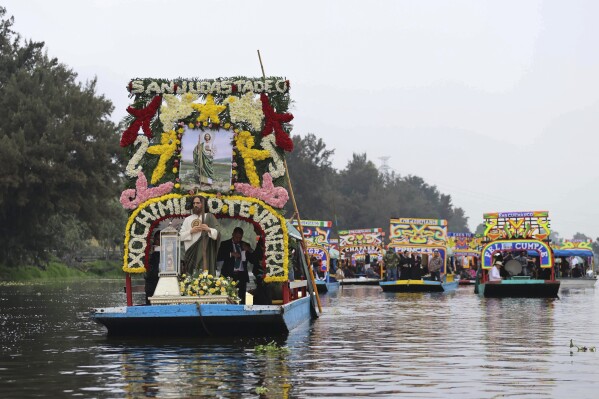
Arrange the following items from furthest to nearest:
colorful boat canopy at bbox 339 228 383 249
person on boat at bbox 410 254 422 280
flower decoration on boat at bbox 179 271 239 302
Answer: colorful boat canopy at bbox 339 228 383 249 → person on boat at bbox 410 254 422 280 → flower decoration on boat at bbox 179 271 239 302

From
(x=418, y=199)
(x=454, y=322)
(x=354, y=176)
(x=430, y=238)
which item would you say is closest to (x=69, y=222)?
(x=430, y=238)

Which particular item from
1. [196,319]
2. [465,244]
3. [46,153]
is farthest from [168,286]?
[465,244]

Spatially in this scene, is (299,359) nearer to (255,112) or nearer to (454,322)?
(255,112)

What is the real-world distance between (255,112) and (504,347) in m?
7.01

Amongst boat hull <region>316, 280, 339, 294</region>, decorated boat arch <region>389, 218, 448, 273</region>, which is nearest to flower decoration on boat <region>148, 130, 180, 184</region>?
boat hull <region>316, 280, 339, 294</region>

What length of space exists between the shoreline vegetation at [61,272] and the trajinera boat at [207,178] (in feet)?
136

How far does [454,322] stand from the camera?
2694 cm

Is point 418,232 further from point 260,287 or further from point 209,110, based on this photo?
point 209,110

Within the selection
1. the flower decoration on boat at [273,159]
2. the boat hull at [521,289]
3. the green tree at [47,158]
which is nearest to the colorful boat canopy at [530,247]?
the boat hull at [521,289]

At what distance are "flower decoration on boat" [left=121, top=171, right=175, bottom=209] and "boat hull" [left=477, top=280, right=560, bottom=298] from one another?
22.4 meters

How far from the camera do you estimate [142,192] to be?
2225cm

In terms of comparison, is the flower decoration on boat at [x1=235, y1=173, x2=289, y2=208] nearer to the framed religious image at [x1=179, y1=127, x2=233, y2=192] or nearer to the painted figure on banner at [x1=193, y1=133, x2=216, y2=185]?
the framed religious image at [x1=179, y1=127, x2=233, y2=192]

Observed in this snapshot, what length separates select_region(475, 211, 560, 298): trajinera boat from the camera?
4209cm

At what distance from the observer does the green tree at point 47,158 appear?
205ft
